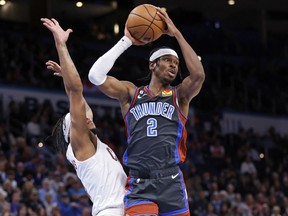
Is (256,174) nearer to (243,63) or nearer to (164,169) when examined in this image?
(243,63)

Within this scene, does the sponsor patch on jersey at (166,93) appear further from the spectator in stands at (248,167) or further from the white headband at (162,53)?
the spectator in stands at (248,167)

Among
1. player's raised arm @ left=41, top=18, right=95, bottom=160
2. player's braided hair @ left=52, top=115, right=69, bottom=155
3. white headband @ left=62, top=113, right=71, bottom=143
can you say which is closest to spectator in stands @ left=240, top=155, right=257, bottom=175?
player's braided hair @ left=52, top=115, right=69, bottom=155

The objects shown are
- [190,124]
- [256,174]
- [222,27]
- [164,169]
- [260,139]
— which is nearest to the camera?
[164,169]

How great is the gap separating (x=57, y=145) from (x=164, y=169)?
957mm

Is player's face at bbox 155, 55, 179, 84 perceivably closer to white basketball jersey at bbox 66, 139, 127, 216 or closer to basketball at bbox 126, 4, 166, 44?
basketball at bbox 126, 4, 166, 44

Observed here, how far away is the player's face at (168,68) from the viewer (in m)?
6.02

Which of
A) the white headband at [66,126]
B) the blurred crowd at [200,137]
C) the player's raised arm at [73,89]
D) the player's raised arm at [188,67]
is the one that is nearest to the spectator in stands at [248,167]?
the blurred crowd at [200,137]

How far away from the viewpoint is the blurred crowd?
1339cm

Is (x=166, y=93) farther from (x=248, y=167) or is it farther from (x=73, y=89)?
(x=248, y=167)

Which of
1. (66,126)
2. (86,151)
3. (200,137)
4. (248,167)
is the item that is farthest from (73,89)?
(200,137)

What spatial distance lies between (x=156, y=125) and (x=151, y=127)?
0.05 meters

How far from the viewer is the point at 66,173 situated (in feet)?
46.4

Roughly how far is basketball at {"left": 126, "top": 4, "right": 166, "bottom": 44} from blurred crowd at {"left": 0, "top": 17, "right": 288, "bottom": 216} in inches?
176

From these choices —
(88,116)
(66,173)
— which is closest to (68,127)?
(88,116)
